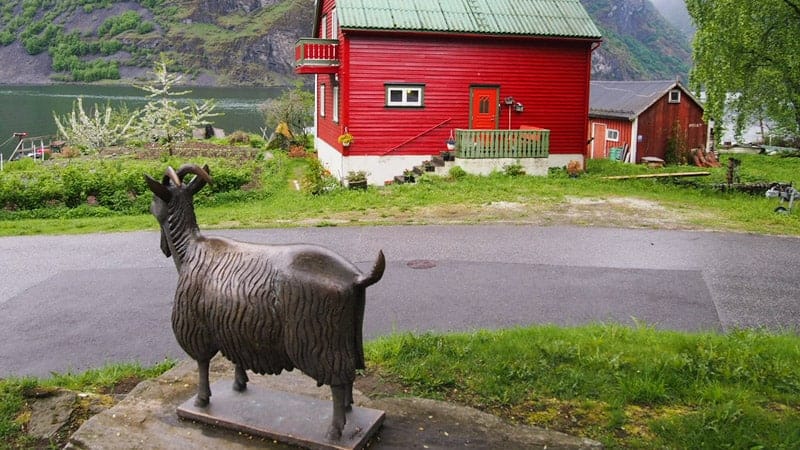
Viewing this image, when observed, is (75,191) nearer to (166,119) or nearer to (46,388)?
(166,119)

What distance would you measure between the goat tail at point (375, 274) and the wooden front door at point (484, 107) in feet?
64.5

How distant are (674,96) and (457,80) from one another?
49.9 ft

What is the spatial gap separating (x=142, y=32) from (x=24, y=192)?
581 ft

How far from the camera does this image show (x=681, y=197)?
19078mm

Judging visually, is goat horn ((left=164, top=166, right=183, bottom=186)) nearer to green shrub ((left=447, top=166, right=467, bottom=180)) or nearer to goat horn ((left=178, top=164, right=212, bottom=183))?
goat horn ((left=178, top=164, right=212, bottom=183))

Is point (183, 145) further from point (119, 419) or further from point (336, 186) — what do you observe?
point (119, 419)

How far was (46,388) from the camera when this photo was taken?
561 centimetres

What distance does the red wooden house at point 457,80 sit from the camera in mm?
21984

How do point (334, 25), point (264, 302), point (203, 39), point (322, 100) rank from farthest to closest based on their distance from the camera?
point (203, 39)
point (322, 100)
point (334, 25)
point (264, 302)

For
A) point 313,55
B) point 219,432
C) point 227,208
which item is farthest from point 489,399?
point 313,55

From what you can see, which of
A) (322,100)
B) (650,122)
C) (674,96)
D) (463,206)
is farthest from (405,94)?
(674,96)

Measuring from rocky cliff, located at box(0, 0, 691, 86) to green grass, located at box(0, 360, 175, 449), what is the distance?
14639cm

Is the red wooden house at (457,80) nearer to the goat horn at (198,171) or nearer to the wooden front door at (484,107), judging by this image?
the wooden front door at (484,107)

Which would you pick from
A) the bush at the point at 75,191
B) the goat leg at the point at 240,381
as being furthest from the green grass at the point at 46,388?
the bush at the point at 75,191
